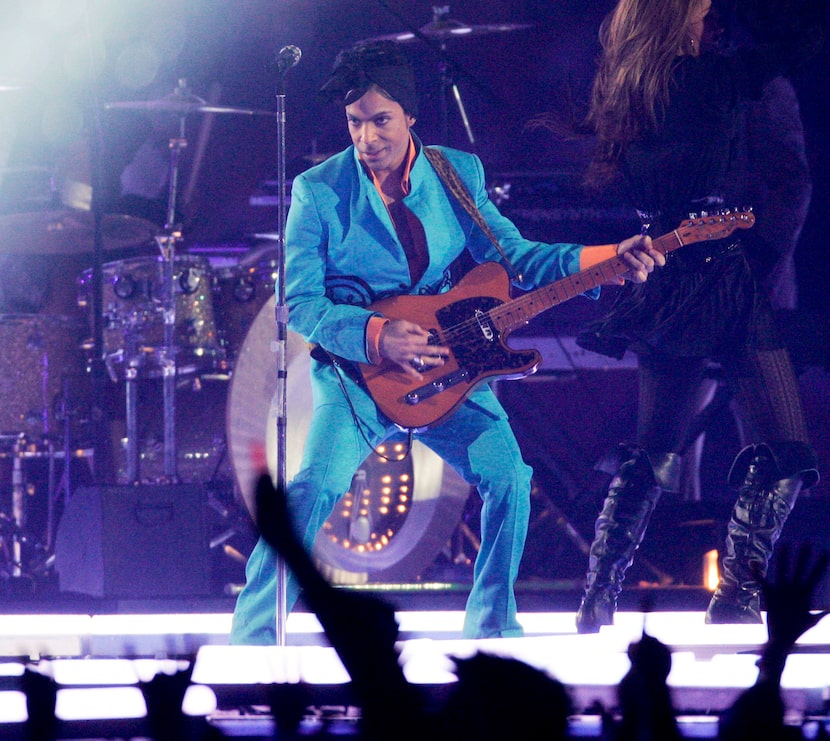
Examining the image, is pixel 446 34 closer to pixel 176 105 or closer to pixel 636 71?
pixel 176 105

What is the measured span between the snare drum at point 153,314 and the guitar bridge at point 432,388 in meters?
3.13

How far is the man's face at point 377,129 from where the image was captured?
4395mm

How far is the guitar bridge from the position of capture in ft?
14.2

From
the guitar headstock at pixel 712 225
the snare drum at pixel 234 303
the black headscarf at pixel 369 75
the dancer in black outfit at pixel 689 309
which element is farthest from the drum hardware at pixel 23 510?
the guitar headstock at pixel 712 225

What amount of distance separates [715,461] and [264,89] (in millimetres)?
3898

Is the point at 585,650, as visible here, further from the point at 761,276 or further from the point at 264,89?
the point at 264,89

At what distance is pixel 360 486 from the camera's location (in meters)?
6.66

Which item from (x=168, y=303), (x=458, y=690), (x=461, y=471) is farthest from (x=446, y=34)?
(x=458, y=690)

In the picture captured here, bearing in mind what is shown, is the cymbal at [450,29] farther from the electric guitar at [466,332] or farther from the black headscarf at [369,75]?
the electric guitar at [466,332]

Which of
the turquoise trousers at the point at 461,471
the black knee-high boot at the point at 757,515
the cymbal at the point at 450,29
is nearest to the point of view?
the turquoise trousers at the point at 461,471

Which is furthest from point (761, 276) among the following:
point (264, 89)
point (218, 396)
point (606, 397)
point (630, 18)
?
point (264, 89)

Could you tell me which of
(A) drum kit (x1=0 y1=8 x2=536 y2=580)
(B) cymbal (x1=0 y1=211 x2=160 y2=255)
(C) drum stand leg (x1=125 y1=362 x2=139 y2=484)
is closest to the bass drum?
(A) drum kit (x1=0 y1=8 x2=536 y2=580)

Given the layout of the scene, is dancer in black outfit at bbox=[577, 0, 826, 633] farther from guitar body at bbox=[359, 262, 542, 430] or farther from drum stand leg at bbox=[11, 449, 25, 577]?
drum stand leg at bbox=[11, 449, 25, 577]

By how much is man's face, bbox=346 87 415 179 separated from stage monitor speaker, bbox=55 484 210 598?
2.18m
